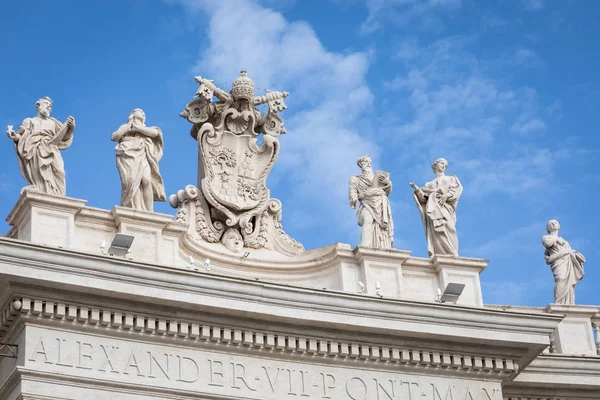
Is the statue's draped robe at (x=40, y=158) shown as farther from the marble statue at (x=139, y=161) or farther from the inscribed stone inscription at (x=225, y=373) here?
the inscribed stone inscription at (x=225, y=373)

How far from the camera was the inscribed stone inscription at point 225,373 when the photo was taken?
23281 mm

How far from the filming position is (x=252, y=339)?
965 inches

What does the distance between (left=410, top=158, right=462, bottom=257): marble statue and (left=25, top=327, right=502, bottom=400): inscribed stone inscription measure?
2719 millimetres

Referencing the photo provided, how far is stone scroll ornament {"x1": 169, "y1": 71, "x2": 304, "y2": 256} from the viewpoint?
2667cm

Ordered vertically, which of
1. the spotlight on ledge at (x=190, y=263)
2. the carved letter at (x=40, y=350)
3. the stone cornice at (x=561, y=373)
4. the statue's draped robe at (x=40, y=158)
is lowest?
the carved letter at (x=40, y=350)

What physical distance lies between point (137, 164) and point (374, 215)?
4200mm

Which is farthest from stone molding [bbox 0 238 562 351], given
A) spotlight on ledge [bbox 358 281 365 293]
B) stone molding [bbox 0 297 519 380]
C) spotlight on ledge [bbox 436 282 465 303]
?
spotlight on ledge [bbox 358 281 365 293]

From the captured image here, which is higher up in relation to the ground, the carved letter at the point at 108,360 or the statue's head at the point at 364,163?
the statue's head at the point at 364,163

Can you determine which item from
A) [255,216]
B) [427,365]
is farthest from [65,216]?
[427,365]

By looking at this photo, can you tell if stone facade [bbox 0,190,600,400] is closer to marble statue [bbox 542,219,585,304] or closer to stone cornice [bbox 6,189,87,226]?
Answer: stone cornice [bbox 6,189,87,226]

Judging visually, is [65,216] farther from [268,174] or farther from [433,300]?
[433,300]

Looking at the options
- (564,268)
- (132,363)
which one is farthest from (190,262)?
(564,268)

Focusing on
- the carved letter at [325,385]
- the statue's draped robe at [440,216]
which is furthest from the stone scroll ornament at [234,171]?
the carved letter at [325,385]

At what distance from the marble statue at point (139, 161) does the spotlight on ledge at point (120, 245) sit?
1.49 m
